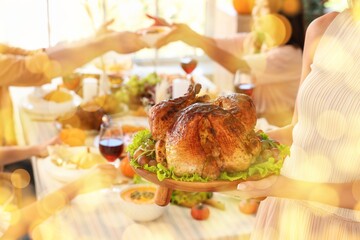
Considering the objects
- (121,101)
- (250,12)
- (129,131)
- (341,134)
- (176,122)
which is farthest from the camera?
(250,12)

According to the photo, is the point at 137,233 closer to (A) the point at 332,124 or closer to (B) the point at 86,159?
(B) the point at 86,159

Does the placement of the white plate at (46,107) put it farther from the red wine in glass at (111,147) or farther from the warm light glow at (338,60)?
the warm light glow at (338,60)

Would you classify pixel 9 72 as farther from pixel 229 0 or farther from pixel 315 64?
pixel 229 0

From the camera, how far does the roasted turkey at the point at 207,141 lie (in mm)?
1448

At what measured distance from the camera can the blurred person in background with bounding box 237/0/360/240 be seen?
1.64m

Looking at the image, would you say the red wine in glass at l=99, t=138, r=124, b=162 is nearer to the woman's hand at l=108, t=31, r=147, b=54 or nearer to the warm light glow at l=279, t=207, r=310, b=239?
the woman's hand at l=108, t=31, r=147, b=54

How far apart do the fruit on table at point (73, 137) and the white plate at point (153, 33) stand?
1.99 ft

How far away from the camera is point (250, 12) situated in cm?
478

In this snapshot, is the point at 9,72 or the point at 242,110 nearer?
the point at 242,110

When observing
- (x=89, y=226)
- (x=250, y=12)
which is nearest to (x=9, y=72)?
(x=89, y=226)

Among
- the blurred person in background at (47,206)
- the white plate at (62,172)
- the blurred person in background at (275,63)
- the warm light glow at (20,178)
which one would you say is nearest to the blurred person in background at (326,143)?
the blurred person in background at (47,206)

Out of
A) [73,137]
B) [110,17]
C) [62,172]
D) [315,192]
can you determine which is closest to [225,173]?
[315,192]

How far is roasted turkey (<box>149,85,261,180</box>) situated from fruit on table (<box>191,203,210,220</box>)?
72 centimetres

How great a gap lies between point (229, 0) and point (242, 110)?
3.77 m
